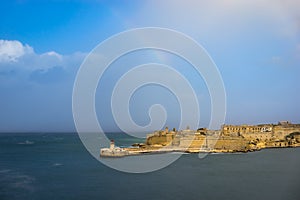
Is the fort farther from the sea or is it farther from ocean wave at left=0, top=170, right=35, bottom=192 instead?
ocean wave at left=0, top=170, right=35, bottom=192

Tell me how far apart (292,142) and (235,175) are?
80.6 feet

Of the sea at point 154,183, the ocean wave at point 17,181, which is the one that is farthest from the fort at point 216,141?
the ocean wave at point 17,181

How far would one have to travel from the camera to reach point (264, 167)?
17703 mm

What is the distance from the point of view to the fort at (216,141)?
2667cm

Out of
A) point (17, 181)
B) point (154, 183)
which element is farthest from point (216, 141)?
point (17, 181)

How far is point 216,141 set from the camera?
2820 cm

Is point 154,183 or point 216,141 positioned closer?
point 154,183

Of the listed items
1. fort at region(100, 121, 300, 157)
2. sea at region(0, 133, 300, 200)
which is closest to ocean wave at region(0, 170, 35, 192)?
sea at region(0, 133, 300, 200)

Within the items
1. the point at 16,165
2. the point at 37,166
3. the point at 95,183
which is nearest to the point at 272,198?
the point at 95,183

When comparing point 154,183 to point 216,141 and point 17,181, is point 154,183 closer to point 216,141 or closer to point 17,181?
point 17,181

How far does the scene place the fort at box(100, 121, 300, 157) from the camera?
26.7 m

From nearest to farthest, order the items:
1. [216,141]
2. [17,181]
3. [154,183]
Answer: [154,183] → [17,181] → [216,141]

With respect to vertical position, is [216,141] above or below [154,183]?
above

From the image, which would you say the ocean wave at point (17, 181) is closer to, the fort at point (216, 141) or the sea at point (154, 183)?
the sea at point (154, 183)
